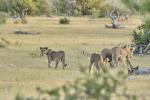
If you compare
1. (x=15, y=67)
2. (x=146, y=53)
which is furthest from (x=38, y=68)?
(x=146, y=53)

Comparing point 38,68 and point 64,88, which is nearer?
point 64,88

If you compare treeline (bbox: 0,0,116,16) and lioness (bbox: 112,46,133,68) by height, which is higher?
lioness (bbox: 112,46,133,68)

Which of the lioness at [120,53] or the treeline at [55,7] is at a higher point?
the lioness at [120,53]

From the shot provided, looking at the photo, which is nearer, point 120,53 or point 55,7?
point 120,53

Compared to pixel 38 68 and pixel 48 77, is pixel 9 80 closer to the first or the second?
pixel 48 77

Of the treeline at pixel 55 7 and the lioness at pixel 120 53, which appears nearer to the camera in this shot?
the lioness at pixel 120 53

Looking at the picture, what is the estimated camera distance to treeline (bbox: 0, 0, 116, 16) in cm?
8400

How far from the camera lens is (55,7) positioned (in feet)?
328

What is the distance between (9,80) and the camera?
63.7 feet

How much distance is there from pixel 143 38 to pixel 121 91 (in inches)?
1008

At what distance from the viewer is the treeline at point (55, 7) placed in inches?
3307

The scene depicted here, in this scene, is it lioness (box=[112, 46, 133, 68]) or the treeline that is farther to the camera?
the treeline

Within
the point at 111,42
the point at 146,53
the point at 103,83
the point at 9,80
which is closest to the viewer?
the point at 103,83

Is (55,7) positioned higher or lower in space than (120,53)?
lower
